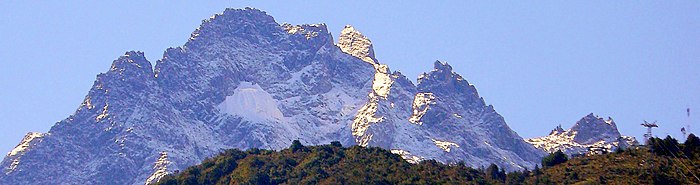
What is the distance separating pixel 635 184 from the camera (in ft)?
656

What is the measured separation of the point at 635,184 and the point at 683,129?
1442 inches

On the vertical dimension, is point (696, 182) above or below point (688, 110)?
above

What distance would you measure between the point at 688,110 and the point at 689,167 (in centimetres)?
5808

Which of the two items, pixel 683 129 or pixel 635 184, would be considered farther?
pixel 635 184

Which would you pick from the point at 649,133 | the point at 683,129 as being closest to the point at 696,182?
the point at 649,133

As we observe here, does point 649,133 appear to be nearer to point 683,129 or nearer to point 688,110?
point 683,129

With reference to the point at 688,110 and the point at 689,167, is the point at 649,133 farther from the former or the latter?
the point at 688,110

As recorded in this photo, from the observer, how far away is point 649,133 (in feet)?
620

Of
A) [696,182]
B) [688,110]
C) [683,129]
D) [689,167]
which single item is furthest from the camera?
[689,167]

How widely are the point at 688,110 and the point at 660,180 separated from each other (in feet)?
183

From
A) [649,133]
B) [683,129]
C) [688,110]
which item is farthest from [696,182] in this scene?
[688,110]

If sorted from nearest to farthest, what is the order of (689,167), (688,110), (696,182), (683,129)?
(688,110) → (683,129) → (696,182) → (689,167)

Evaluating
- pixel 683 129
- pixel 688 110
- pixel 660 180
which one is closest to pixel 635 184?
pixel 660 180

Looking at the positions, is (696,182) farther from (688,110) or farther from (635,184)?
(688,110)
